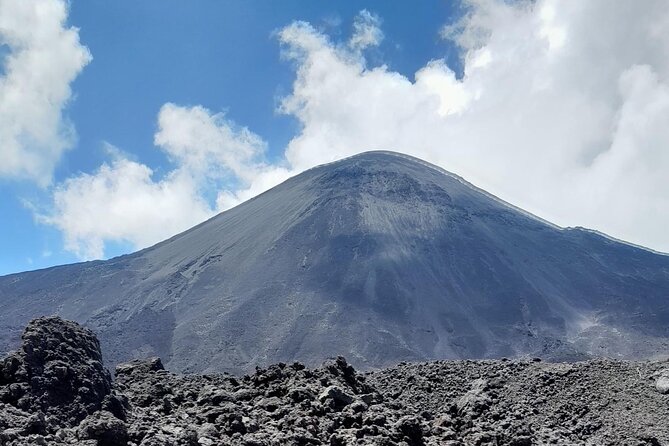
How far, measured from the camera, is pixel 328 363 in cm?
1176

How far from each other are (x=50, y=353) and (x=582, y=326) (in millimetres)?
87133

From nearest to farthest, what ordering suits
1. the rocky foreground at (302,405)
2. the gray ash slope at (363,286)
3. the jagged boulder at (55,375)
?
the rocky foreground at (302,405)
the jagged boulder at (55,375)
the gray ash slope at (363,286)

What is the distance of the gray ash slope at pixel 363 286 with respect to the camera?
3022 inches

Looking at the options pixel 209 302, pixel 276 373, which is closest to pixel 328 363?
pixel 276 373

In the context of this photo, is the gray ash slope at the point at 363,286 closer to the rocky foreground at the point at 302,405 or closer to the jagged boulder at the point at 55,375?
the rocky foreground at the point at 302,405

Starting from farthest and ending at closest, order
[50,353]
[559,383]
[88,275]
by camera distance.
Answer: [88,275]
[559,383]
[50,353]

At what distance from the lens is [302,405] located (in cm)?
892

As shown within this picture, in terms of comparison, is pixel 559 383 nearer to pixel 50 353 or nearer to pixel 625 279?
pixel 50 353

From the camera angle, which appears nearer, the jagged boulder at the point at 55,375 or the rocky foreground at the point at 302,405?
the rocky foreground at the point at 302,405

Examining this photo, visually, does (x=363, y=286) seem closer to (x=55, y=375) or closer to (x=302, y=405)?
(x=302, y=405)

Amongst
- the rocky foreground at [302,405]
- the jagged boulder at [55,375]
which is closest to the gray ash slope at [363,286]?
the rocky foreground at [302,405]

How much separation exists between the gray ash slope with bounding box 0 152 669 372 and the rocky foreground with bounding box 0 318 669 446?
2193 inches

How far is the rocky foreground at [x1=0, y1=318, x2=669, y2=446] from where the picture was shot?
24.3ft

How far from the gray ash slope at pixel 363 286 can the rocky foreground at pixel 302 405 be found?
55705 mm
